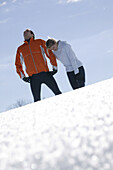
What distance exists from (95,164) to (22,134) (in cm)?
10

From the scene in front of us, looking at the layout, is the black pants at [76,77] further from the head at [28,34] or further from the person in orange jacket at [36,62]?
the head at [28,34]

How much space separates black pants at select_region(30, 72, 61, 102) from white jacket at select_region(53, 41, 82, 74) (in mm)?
370

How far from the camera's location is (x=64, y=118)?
32 cm

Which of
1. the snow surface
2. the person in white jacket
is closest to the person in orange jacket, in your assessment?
the person in white jacket

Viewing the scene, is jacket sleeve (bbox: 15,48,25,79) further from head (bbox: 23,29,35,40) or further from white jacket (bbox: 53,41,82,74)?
white jacket (bbox: 53,41,82,74)

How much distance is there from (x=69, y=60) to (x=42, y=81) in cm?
63

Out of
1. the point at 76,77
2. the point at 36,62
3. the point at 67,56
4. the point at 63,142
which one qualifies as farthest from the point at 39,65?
the point at 63,142

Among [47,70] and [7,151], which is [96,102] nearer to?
[7,151]

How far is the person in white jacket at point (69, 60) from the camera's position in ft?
14.4

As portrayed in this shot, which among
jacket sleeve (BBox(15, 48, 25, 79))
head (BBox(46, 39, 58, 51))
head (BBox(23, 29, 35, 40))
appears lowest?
jacket sleeve (BBox(15, 48, 25, 79))

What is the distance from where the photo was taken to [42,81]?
471 centimetres

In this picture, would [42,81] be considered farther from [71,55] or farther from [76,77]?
[71,55]

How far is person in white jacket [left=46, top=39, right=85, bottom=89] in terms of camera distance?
438 cm

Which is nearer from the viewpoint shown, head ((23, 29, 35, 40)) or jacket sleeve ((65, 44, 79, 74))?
→ jacket sleeve ((65, 44, 79, 74))
